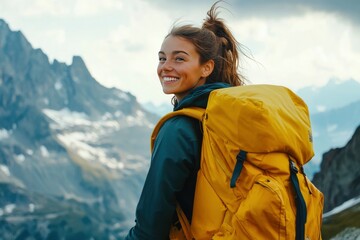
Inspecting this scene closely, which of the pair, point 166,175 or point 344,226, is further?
point 344,226

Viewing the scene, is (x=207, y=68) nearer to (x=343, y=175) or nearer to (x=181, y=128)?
(x=181, y=128)

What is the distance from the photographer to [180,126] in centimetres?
689

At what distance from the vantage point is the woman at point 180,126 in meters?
6.79

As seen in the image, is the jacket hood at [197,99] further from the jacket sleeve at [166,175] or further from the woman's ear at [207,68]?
the woman's ear at [207,68]

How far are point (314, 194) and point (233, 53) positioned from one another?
9.10ft

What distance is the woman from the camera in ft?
22.3

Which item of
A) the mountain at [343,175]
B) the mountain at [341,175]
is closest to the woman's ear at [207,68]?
the mountain at [341,175]

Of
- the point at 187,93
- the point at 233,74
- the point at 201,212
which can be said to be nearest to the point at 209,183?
the point at 201,212

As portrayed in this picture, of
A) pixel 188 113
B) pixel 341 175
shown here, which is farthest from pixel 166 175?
pixel 341 175

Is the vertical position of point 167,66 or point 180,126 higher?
point 167,66

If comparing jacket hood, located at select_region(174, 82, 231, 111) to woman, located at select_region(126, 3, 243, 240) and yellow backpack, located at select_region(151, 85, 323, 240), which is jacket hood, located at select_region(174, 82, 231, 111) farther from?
yellow backpack, located at select_region(151, 85, 323, 240)

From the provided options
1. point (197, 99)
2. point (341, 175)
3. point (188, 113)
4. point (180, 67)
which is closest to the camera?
point (188, 113)

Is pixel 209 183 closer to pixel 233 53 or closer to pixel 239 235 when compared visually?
pixel 239 235

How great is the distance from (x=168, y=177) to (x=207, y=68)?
2014 mm
